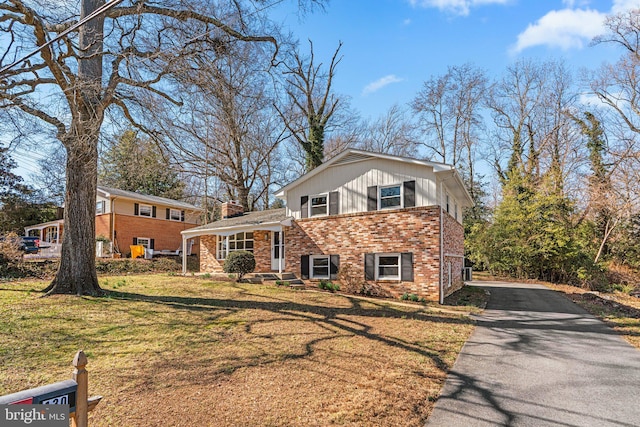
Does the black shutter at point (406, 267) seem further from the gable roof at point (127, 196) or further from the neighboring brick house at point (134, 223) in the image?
the gable roof at point (127, 196)

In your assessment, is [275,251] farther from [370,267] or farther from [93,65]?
[93,65]

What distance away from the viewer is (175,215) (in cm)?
2788

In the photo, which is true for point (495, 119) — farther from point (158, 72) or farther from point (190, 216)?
point (158, 72)

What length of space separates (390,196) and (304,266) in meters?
5.00

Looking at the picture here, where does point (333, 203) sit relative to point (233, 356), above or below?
above

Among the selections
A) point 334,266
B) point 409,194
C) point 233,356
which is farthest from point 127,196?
point 233,356

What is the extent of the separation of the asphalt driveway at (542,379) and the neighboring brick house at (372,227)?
411 cm

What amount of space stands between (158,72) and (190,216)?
73.3 ft

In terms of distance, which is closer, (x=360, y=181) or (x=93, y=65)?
(x=93, y=65)

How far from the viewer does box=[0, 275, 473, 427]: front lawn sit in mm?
4191

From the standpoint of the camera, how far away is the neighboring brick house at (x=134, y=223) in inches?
923

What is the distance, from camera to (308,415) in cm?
407

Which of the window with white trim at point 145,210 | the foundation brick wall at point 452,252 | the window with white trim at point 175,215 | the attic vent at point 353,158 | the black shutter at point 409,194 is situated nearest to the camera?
the black shutter at point 409,194

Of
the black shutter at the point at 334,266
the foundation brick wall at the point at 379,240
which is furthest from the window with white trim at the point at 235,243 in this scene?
the black shutter at the point at 334,266
